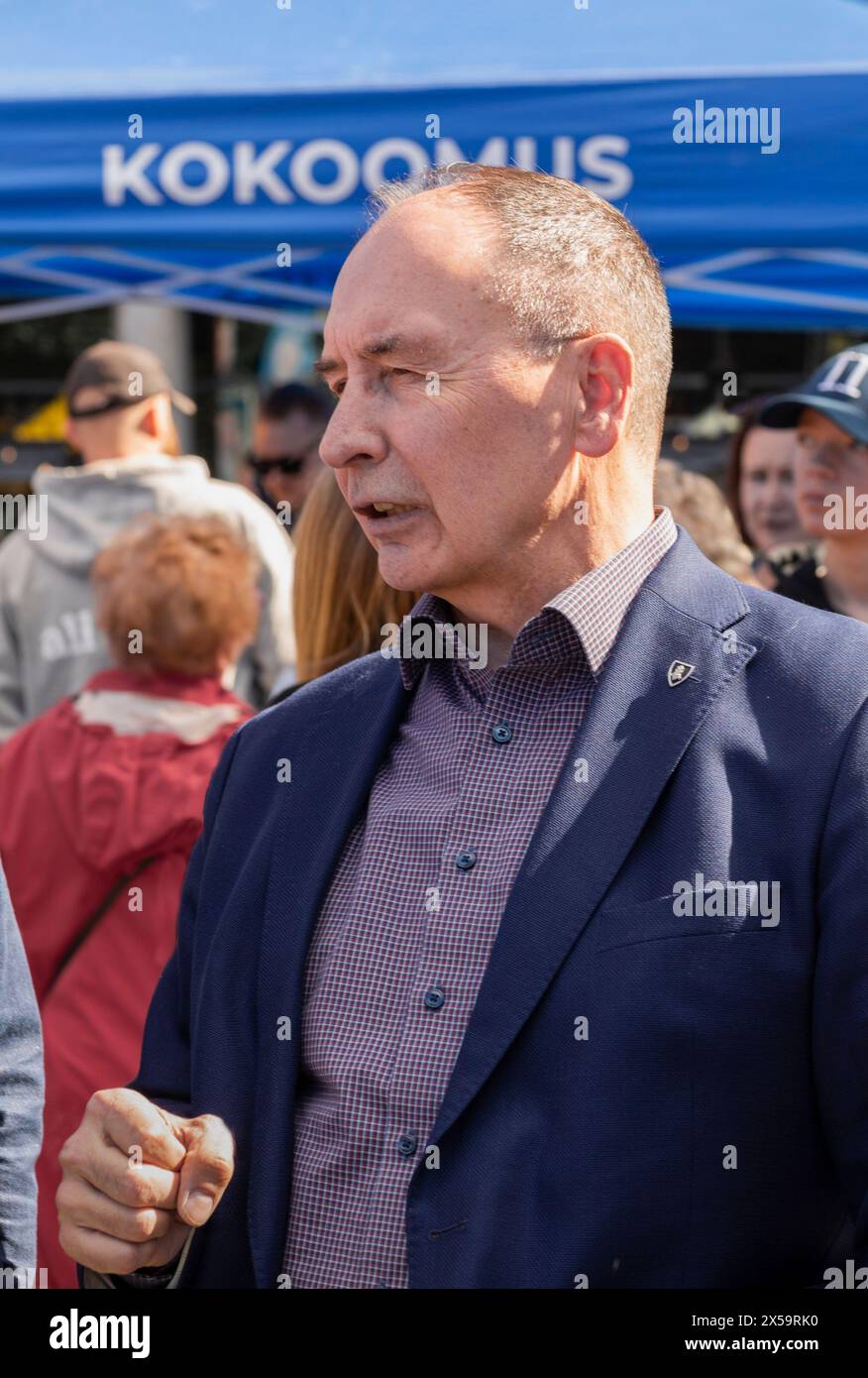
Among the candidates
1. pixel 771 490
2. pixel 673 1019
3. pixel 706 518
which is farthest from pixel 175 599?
pixel 771 490

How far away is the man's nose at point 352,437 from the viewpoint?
182cm

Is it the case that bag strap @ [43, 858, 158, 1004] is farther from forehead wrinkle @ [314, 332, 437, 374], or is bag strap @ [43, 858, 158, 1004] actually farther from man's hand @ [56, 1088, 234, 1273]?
forehead wrinkle @ [314, 332, 437, 374]

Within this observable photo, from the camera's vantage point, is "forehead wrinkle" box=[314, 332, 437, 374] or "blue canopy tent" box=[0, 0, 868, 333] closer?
"forehead wrinkle" box=[314, 332, 437, 374]

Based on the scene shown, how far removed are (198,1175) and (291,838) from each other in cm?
42

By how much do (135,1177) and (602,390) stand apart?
993 millimetres

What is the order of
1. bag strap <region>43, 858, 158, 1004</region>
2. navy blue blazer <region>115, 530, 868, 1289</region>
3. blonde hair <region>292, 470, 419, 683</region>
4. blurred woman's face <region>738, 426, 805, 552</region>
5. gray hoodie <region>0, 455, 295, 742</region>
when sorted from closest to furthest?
navy blue blazer <region>115, 530, 868, 1289</region> < blonde hair <region>292, 470, 419, 683</region> < bag strap <region>43, 858, 158, 1004</region> < gray hoodie <region>0, 455, 295, 742</region> < blurred woman's face <region>738, 426, 805, 552</region>

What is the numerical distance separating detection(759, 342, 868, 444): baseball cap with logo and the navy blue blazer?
190cm

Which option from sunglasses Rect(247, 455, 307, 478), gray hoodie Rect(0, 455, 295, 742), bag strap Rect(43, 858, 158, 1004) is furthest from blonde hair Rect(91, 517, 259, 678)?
sunglasses Rect(247, 455, 307, 478)

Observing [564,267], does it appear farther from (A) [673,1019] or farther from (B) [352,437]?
(A) [673,1019]

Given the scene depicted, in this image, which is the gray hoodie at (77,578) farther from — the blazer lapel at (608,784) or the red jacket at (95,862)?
the blazer lapel at (608,784)

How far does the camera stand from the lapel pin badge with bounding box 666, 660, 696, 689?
174 centimetres

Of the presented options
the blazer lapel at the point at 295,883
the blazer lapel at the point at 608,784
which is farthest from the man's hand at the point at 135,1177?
the blazer lapel at the point at 608,784

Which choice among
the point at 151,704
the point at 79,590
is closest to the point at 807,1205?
the point at 151,704

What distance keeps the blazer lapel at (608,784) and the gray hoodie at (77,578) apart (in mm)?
2442
